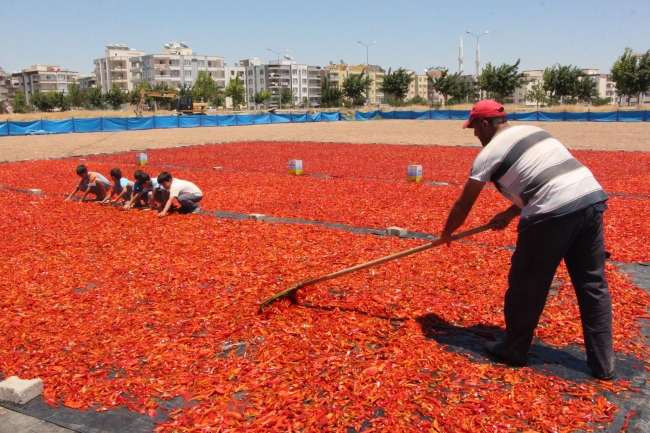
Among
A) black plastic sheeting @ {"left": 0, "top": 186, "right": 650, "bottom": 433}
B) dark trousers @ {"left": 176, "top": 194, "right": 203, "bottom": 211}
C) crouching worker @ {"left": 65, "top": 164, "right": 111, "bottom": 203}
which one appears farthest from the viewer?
crouching worker @ {"left": 65, "top": 164, "right": 111, "bottom": 203}

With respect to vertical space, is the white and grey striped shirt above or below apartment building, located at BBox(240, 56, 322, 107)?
below

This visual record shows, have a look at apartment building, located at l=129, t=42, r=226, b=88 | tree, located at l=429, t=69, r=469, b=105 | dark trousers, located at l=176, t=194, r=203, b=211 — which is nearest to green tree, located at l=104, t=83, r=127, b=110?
apartment building, located at l=129, t=42, r=226, b=88

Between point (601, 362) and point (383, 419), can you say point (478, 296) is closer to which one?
point (601, 362)

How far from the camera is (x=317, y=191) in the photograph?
12539mm

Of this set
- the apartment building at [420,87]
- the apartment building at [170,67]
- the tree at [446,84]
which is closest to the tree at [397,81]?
the tree at [446,84]

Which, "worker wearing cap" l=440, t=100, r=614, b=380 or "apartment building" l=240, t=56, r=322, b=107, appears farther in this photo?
"apartment building" l=240, t=56, r=322, b=107

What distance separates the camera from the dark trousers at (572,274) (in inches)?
143

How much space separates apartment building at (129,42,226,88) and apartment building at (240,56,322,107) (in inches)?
439

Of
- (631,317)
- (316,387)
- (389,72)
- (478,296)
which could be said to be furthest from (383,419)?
(389,72)

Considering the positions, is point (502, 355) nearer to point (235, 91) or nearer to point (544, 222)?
point (544, 222)

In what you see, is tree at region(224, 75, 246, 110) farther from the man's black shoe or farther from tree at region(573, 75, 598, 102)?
the man's black shoe

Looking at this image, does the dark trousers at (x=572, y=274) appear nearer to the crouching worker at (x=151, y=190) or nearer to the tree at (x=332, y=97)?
the crouching worker at (x=151, y=190)

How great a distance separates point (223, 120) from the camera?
46625 mm

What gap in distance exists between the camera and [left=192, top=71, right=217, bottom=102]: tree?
90.8 metres
